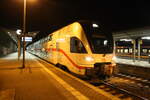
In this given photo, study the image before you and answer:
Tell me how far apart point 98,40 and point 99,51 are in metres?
0.65

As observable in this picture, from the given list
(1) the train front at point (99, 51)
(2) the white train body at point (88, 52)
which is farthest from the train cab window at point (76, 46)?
(1) the train front at point (99, 51)

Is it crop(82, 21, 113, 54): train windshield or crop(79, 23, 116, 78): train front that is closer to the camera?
crop(79, 23, 116, 78): train front

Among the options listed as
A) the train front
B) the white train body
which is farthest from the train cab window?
the train front

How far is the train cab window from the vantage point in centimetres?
785

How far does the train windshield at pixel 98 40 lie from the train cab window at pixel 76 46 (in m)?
0.50

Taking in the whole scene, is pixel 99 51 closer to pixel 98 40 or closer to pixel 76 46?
pixel 98 40

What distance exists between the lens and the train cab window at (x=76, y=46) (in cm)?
785

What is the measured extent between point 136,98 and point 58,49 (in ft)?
22.3

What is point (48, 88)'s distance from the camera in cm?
616

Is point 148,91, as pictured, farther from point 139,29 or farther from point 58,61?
point 139,29

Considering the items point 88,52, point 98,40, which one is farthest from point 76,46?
point 98,40

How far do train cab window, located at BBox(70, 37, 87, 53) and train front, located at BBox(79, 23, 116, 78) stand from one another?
44 centimetres

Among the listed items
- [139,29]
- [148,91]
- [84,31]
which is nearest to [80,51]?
[84,31]

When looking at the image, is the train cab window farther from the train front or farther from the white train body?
the train front
